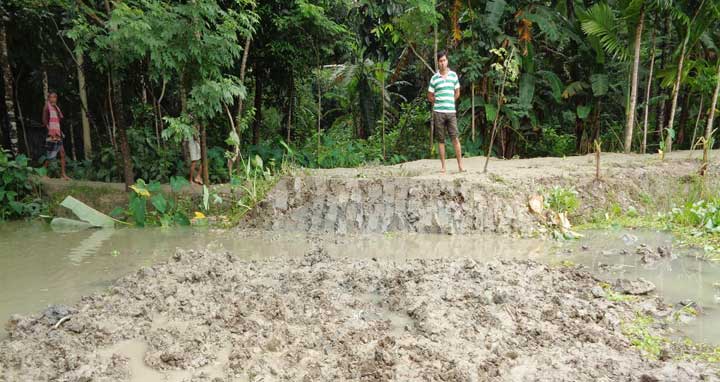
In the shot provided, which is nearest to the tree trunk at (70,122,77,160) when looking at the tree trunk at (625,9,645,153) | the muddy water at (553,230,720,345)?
the muddy water at (553,230,720,345)

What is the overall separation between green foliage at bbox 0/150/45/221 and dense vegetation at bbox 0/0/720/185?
1.28 m

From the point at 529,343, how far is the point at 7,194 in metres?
8.75

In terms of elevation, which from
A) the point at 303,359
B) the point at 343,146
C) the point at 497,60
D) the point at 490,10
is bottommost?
the point at 303,359

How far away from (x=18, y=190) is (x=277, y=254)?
5888mm

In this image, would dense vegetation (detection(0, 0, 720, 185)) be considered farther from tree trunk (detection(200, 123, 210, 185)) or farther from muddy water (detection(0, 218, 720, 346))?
muddy water (detection(0, 218, 720, 346))

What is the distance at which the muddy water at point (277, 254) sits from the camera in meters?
4.38

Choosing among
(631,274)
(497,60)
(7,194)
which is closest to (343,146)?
(497,60)

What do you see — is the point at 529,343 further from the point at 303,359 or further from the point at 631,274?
the point at 631,274

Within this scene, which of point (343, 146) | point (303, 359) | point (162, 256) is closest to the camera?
point (303, 359)

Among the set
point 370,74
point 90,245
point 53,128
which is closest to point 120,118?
point 53,128

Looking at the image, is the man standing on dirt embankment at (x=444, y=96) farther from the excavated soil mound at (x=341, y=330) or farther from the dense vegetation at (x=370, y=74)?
the excavated soil mound at (x=341, y=330)

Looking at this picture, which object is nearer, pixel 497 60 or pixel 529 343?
pixel 529 343

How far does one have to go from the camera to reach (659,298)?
160 inches

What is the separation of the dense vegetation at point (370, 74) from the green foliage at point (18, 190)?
4.18ft
